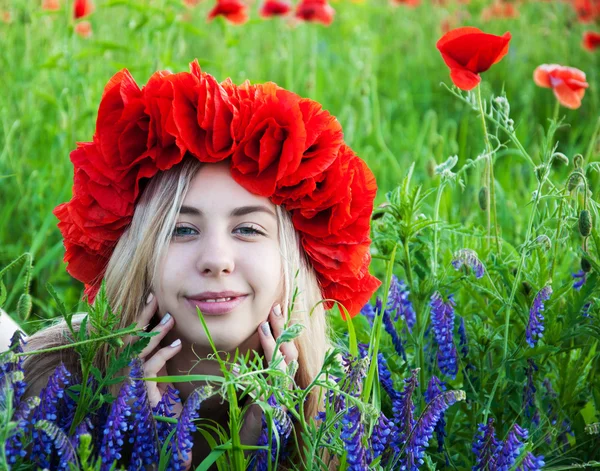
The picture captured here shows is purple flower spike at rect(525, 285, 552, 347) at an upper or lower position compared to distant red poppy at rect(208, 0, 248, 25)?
lower

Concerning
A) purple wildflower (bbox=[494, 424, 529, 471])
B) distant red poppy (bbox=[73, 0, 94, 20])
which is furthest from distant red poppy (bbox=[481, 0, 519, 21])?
purple wildflower (bbox=[494, 424, 529, 471])

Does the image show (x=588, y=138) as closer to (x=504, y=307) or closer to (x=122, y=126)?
(x=504, y=307)

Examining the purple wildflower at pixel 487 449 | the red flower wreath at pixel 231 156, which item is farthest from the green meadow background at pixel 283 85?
the purple wildflower at pixel 487 449

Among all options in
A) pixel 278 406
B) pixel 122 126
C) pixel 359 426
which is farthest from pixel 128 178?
pixel 359 426

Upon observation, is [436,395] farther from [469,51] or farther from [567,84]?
[567,84]

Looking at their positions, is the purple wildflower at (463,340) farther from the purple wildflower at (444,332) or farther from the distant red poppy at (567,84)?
the distant red poppy at (567,84)

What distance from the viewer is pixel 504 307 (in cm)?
176

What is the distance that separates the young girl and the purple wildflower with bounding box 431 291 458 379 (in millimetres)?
203

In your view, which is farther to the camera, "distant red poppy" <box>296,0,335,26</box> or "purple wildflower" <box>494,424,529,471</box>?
"distant red poppy" <box>296,0,335,26</box>

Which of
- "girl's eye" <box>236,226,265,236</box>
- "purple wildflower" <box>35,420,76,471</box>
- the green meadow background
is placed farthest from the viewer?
the green meadow background

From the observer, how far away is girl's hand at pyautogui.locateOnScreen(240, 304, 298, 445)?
1.72 m

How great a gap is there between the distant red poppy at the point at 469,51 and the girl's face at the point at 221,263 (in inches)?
19.9

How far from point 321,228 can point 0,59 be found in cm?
202

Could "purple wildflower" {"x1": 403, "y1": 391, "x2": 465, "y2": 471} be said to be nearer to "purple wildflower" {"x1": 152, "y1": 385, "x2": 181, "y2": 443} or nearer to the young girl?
the young girl
